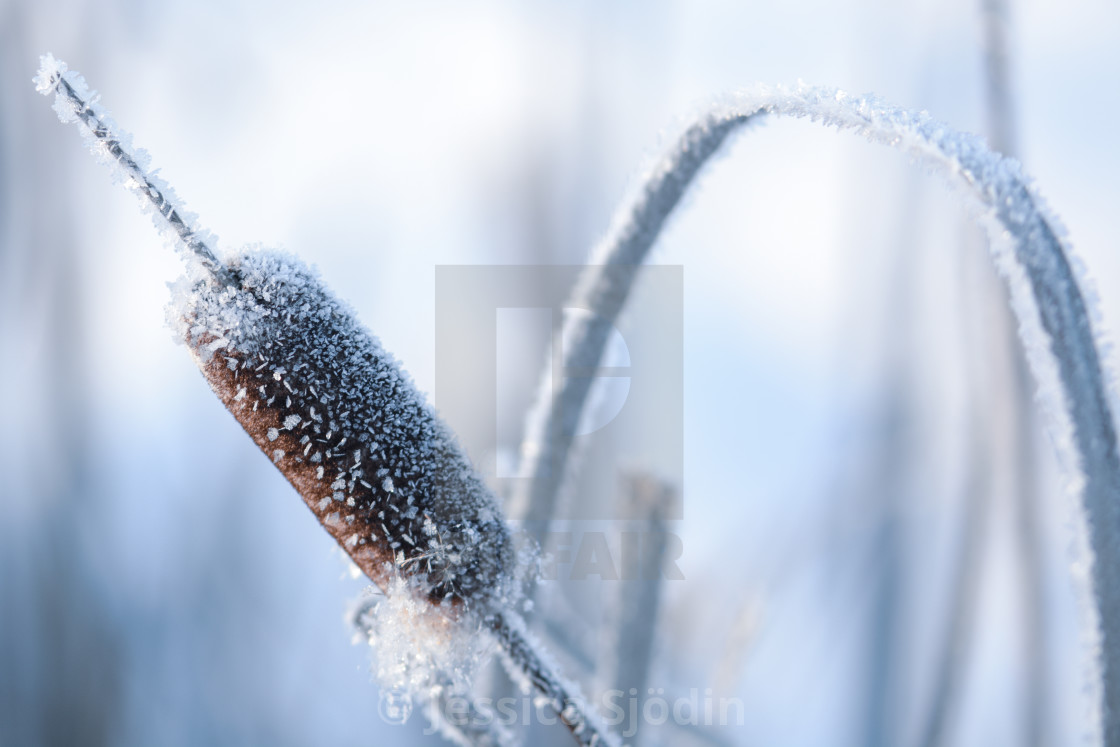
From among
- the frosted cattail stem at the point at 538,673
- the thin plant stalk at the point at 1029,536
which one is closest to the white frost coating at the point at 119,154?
the frosted cattail stem at the point at 538,673

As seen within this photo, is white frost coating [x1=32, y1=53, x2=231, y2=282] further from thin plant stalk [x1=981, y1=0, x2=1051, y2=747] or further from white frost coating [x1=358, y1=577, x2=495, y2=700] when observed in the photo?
thin plant stalk [x1=981, y1=0, x2=1051, y2=747]

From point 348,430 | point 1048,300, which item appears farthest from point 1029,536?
point 348,430

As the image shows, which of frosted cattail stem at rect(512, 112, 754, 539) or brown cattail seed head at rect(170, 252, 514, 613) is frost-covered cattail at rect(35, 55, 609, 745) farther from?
frosted cattail stem at rect(512, 112, 754, 539)

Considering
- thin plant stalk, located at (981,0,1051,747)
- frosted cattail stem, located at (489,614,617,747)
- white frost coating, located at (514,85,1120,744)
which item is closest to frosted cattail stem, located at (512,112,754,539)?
white frost coating, located at (514,85,1120,744)

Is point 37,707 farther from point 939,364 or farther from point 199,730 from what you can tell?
point 939,364

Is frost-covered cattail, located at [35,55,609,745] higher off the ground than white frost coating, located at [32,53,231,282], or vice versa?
white frost coating, located at [32,53,231,282]

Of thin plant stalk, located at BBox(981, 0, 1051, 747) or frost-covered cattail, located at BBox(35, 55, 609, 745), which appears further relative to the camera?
thin plant stalk, located at BBox(981, 0, 1051, 747)

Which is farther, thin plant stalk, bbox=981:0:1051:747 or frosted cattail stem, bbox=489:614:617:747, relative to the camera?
thin plant stalk, bbox=981:0:1051:747

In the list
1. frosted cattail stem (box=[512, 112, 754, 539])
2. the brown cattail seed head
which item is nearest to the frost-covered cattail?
the brown cattail seed head
